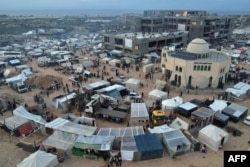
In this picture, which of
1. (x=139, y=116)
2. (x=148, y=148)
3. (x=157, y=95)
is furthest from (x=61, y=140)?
(x=157, y=95)

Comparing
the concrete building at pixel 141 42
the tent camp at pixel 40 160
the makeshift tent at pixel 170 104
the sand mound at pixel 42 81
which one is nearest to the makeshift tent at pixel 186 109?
the makeshift tent at pixel 170 104

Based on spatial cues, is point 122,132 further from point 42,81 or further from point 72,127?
point 42,81

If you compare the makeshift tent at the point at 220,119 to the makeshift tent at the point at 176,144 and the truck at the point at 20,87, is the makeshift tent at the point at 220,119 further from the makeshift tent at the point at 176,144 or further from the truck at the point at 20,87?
the truck at the point at 20,87

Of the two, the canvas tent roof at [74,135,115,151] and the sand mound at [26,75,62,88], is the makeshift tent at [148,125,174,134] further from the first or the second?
the sand mound at [26,75,62,88]

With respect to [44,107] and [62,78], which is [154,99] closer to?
[44,107]

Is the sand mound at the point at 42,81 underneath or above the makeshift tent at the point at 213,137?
above

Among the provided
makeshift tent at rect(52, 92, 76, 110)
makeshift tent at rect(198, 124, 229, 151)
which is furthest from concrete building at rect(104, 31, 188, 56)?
makeshift tent at rect(198, 124, 229, 151)

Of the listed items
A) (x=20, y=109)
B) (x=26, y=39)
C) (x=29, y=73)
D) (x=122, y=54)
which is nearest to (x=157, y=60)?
(x=122, y=54)
